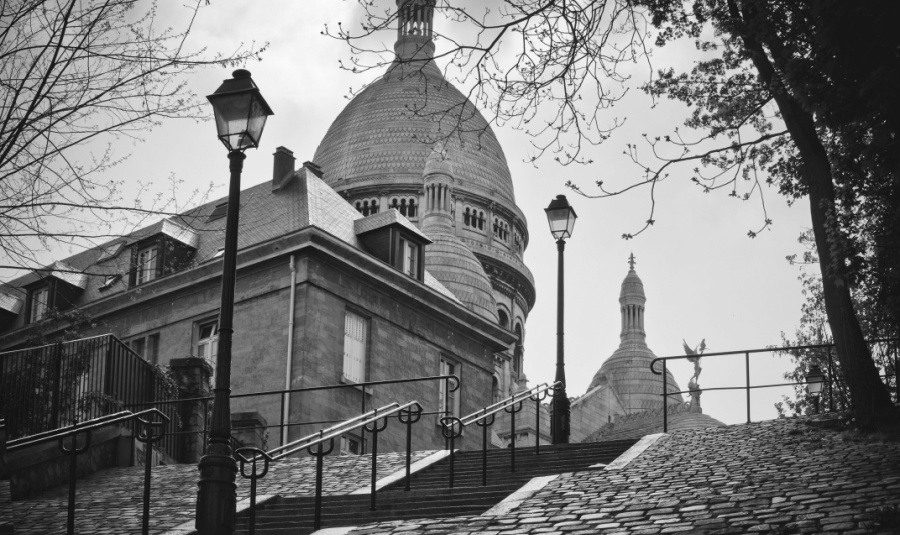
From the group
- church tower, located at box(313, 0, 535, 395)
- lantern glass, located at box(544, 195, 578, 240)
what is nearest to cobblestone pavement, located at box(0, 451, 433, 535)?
lantern glass, located at box(544, 195, 578, 240)

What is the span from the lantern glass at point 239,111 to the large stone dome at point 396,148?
65.4 metres

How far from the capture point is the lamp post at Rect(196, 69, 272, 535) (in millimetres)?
13492

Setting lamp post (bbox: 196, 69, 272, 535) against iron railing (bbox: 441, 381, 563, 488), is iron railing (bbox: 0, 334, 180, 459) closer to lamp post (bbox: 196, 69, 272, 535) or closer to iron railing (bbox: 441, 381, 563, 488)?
iron railing (bbox: 441, 381, 563, 488)

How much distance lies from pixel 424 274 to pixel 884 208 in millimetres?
20580

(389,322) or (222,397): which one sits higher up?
(389,322)

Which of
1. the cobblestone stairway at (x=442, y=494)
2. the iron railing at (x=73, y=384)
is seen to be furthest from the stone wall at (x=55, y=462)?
the cobblestone stairway at (x=442, y=494)

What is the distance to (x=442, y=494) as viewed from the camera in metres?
16.2

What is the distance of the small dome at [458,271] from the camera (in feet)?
209

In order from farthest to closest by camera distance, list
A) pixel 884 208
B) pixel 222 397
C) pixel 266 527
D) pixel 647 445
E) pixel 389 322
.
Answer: pixel 389 322 < pixel 647 445 < pixel 884 208 < pixel 266 527 < pixel 222 397

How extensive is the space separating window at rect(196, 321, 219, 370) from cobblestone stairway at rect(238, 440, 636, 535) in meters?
14.4

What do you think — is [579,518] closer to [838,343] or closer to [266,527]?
[266,527]

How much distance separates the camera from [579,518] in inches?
554

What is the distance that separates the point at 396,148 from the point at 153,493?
2621 inches

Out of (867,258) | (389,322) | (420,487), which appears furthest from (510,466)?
(389,322)
